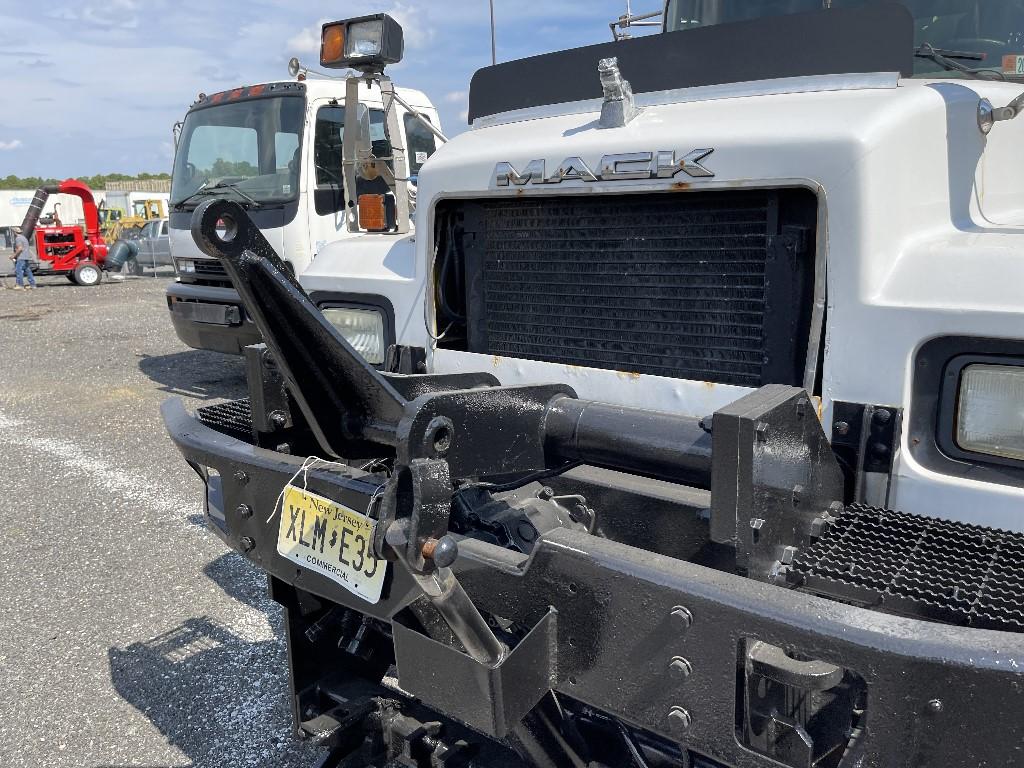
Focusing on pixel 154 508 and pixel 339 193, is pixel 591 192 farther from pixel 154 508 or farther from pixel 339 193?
pixel 339 193

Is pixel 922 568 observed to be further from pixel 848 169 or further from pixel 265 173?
pixel 265 173

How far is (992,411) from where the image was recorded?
72.9 inches

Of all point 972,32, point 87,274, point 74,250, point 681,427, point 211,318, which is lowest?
point 87,274

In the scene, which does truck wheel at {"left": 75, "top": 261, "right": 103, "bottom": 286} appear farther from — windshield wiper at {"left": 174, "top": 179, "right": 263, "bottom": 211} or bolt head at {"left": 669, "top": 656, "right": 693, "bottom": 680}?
bolt head at {"left": 669, "top": 656, "right": 693, "bottom": 680}

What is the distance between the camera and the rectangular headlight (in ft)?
5.98

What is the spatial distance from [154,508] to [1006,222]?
478cm

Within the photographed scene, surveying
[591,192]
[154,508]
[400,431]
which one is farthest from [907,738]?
[154,508]

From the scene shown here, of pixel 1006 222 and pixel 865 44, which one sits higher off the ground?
pixel 865 44

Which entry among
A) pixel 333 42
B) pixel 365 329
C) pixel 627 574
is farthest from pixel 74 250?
pixel 627 574

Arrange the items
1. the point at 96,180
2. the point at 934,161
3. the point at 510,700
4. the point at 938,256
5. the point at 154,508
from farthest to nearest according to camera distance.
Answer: the point at 96,180
the point at 154,508
the point at 934,161
the point at 938,256
the point at 510,700

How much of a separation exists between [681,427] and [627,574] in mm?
458

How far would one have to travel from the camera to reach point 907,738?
1355 millimetres

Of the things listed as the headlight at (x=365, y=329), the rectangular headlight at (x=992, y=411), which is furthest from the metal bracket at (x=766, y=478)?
the headlight at (x=365, y=329)

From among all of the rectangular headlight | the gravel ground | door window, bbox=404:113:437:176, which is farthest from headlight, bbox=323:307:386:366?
door window, bbox=404:113:437:176
